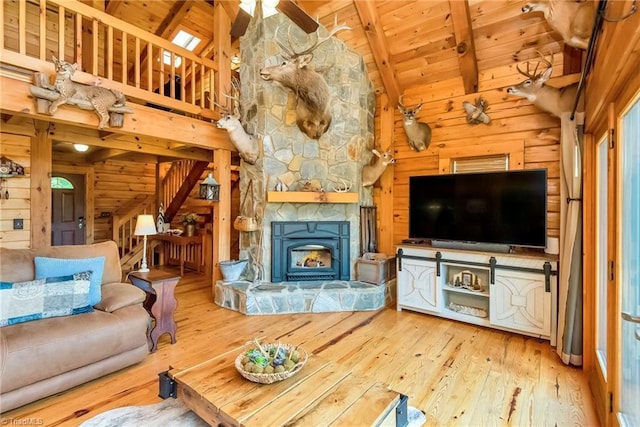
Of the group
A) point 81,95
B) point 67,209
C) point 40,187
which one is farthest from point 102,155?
point 81,95

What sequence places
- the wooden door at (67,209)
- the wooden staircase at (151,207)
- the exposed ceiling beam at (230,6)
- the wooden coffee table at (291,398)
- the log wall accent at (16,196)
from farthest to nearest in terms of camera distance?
the wooden staircase at (151,207)
the wooden door at (67,209)
the exposed ceiling beam at (230,6)
the log wall accent at (16,196)
the wooden coffee table at (291,398)

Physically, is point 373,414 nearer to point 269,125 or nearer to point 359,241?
point 359,241

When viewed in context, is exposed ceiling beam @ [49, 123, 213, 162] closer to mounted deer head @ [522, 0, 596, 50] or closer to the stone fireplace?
the stone fireplace

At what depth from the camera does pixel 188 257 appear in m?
6.49

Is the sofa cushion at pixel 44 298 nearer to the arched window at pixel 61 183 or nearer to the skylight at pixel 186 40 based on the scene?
the arched window at pixel 61 183

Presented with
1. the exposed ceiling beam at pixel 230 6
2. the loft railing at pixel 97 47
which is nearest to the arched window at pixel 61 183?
the loft railing at pixel 97 47

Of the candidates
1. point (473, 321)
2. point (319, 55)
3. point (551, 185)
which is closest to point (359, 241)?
point (473, 321)

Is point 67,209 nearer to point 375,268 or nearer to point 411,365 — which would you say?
point 375,268

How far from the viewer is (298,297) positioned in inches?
156

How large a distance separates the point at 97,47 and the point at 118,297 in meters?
2.79

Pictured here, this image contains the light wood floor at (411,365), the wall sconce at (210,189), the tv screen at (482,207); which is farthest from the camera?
the wall sconce at (210,189)

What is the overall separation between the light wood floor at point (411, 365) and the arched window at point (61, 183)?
418 cm

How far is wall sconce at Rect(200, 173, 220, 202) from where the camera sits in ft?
13.8

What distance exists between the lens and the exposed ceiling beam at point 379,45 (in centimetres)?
390
